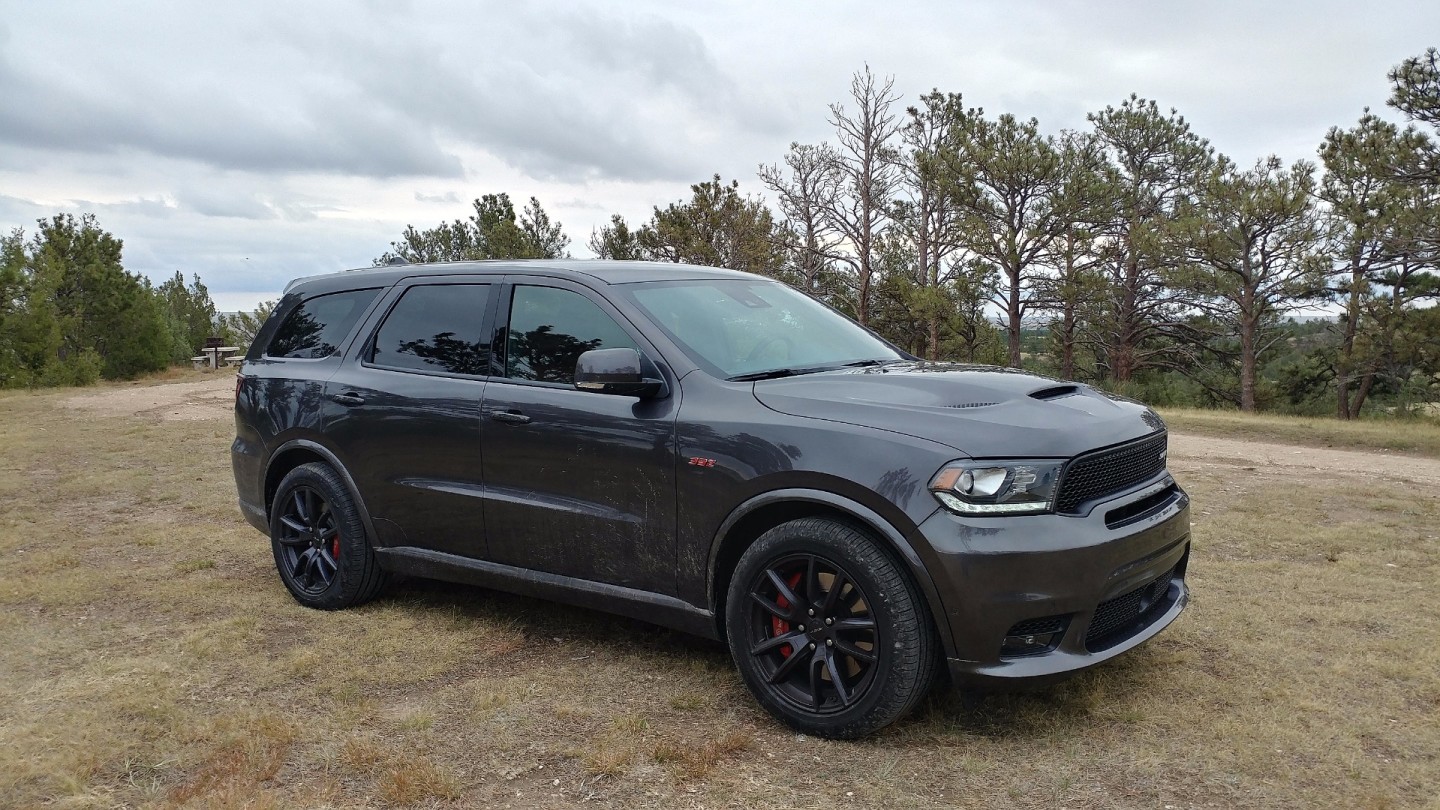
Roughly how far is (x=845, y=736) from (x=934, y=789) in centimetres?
41

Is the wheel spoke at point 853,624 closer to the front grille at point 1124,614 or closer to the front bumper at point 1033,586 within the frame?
the front bumper at point 1033,586

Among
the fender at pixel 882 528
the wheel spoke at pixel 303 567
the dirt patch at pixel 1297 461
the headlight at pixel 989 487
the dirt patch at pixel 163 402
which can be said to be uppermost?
the headlight at pixel 989 487

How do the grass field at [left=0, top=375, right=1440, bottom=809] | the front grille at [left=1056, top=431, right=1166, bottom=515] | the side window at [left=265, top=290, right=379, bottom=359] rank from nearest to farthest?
1. the grass field at [left=0, top=375, right=1440, bottom=809]
2. the front grille at [left=1056, top=431, right=1166, bottom=515]
3. the side window at [left=265, top=290, right=379, bottom=359]

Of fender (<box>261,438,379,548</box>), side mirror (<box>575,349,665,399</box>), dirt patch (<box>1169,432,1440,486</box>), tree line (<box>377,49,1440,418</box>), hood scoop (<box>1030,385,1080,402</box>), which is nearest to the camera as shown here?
hood scoop (<box>1030,385,1080,402</box>)

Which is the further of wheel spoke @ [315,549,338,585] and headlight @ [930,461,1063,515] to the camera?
wheel spoke @ [315,549,338,585]

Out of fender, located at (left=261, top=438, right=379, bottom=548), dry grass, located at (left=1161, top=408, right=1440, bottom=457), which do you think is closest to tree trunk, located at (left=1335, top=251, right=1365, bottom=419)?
dry grass, located at (left=1161, top=408, right=1440, bottom=457)

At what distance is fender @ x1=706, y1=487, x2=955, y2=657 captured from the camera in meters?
3.24

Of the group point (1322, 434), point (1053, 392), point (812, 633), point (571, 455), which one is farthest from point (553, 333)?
point (1322, 434)

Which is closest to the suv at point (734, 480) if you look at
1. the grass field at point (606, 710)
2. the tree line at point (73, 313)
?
the grass field at point (606, 710)

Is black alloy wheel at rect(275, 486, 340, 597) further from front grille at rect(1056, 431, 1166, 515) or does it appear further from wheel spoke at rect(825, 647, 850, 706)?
front grille at rect(1056, 431, 1166, 515)

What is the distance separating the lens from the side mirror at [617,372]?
373 cm

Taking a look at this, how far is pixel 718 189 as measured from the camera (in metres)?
31.8

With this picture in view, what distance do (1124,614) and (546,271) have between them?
9.13 ft

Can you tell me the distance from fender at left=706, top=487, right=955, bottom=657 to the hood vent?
77cm
